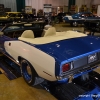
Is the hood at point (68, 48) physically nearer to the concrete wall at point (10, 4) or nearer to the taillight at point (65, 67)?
the taillight at point (65, 67)

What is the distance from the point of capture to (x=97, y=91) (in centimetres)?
248

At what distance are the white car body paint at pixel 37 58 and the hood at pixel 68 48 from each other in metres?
0.08

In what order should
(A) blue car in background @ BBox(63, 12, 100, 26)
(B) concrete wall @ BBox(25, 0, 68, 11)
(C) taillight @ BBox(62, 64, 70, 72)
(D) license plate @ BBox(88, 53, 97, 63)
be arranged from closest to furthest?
(C) taillight @ BBox(62, 64, 70, 72), (D) license plate @ BBox(88, 53, 97, 63), (A) blue car in background @ BBox(63, 12, 100, 26), (B) concrete wall @ BBox(25, 0, 68, 11)

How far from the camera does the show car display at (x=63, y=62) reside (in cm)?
203

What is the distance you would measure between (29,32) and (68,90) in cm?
141

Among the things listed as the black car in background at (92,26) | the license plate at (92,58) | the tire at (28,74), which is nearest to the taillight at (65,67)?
the license plate at (92,58)

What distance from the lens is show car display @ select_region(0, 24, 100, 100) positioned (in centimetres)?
203

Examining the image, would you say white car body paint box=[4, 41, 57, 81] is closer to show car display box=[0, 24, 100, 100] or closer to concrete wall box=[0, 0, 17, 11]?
show car display box=[0, 24, 100, 100]

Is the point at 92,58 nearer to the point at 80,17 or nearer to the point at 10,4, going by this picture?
the point at 80,17

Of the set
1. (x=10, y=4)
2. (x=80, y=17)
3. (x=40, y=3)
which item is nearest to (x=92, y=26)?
(x=80, y=17)

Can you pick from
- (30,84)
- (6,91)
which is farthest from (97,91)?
(6,91)

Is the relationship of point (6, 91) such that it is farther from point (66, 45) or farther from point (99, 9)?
point (99, 9)

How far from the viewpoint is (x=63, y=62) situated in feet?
6.35

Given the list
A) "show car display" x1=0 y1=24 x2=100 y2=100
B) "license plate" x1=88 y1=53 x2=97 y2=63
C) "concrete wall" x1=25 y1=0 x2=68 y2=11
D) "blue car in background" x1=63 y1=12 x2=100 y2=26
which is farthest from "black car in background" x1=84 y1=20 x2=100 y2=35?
"concrete wall" x1=25 y1=0 x2=68 y2=11
